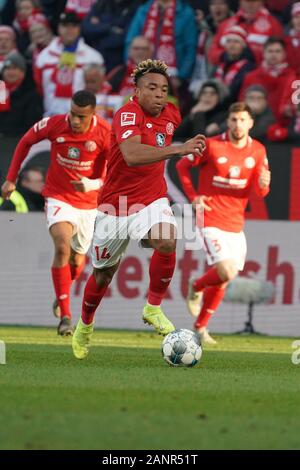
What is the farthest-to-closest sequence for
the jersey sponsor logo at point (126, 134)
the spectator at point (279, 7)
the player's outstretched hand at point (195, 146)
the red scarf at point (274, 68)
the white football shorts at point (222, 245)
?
the spectator at point (279, 7)
the red scarf at point (274, 68)
the white football shorts at point (222, 245)
the jersey sponsor logo at point (126, 134)
the player's outstretched hand at point (195, 146)

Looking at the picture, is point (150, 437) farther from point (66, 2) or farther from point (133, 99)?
point (66, 2)

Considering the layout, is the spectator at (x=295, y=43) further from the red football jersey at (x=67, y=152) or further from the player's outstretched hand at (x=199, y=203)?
the red football jersey at (x=67, y=152)

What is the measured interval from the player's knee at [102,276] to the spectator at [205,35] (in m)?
8.88

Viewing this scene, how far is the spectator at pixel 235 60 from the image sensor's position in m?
18.3

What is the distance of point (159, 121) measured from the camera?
10.1 m

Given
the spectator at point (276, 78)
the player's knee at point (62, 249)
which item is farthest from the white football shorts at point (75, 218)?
the spectator at point (276, 78)

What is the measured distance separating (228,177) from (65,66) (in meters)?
5.61

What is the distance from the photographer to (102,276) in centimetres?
1035

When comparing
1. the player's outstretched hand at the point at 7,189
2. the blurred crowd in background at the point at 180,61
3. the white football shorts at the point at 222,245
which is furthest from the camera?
the blurred crowd in background at the point at 180,61

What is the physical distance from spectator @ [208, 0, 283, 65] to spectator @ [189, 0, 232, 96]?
0.82 ft

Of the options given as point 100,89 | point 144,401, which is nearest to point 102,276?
point 144,401

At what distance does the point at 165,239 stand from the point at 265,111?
7.84 meters
